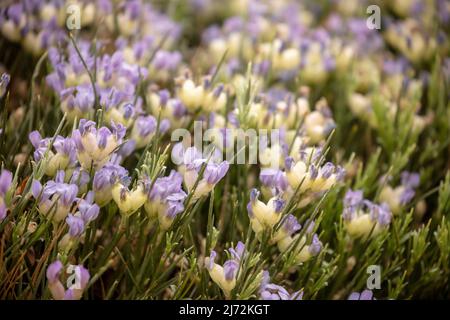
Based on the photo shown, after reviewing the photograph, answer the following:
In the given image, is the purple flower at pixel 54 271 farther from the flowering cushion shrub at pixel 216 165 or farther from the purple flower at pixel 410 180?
the purple flower at pixel 410 180

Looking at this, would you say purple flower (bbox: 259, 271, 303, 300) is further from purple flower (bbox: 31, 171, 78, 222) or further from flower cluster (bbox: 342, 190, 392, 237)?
purple flower (bbox: 31, 171, 78, 222)

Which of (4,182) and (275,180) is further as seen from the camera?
(275,180)

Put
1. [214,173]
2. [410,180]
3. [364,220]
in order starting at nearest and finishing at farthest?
[214,173] → [364,220] → [410,180]

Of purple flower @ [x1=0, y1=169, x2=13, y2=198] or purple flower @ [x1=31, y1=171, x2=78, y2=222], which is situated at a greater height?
purple flower @ [x1=0, y1=169, x2=13, y2=198]

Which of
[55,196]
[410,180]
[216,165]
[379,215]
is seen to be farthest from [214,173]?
[410,180]

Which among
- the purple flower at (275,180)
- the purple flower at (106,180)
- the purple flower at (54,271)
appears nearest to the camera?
the purple flower at (54,271)

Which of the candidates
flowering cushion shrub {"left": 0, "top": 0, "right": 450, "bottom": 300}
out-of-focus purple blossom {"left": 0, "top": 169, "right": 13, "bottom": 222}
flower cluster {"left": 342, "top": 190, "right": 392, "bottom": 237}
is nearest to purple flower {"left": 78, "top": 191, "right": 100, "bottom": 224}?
flowering cushion shrub {"left": 0, "top": 0, "right": 450, "bottom": 300}

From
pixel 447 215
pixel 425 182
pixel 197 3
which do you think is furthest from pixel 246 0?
pixel 447 215

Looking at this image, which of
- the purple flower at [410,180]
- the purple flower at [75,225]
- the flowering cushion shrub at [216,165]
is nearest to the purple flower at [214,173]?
the flowering cushion shrub at [216,165]

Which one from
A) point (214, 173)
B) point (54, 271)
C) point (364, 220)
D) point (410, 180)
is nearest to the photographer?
point (54, 271)

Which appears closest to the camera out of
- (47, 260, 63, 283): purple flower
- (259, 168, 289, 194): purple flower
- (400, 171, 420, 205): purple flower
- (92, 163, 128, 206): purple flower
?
(47, 260, 63, 283): purple flower

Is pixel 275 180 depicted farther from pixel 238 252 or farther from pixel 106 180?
pixel 106 180

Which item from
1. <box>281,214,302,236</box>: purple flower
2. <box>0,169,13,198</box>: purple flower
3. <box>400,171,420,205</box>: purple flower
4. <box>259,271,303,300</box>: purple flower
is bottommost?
<box>259,271,303,300</box>: purple flower
